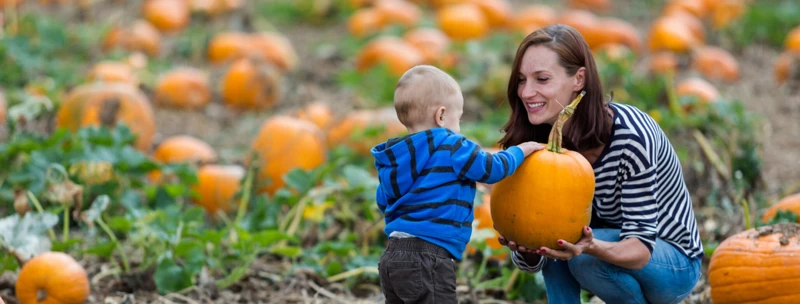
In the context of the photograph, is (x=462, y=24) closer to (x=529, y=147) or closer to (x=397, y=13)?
(x=397, y=13)

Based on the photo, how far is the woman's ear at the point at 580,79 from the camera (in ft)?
9.53

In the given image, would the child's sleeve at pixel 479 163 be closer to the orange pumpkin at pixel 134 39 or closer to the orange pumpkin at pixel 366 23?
the orange pumpkin at pixel 134 39

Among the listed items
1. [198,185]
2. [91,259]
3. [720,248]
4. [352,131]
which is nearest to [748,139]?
[720,248]

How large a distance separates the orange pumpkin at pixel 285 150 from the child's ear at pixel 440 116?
247 centimetres

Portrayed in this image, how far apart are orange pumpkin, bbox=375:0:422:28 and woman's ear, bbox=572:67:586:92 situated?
19.3 feet

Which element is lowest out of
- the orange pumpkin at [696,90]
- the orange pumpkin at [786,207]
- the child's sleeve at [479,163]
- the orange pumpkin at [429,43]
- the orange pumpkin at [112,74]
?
the orange pumpkin at [786,207]

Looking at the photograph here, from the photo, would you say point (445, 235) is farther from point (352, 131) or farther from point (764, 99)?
point (764, 99)

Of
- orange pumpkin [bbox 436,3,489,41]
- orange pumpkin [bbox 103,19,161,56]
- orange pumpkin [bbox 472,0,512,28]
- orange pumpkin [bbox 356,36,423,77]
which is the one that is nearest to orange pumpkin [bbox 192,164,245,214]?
orange pumpkin [bbox 356,36,423,77]

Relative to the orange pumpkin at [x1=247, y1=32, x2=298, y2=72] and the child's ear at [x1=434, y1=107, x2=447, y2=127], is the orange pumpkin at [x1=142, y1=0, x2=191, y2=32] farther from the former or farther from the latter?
the child's ear at [x1=434, y1=107, x2=447, y2=127]

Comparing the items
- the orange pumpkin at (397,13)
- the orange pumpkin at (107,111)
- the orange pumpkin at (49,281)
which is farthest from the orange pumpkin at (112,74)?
the orange pumpkin at (49,281)

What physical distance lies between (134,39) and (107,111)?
2.48 m

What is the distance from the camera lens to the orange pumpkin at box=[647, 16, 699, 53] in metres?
7.99

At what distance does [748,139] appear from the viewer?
492 centimetres

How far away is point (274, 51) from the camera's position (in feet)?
25.2
